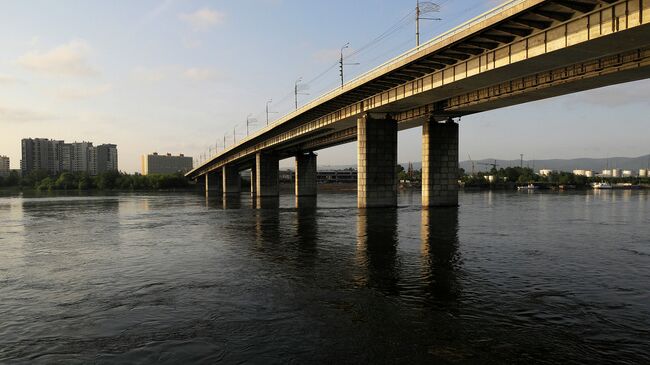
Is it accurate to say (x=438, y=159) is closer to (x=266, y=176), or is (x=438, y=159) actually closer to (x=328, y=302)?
(x=328, y=302)

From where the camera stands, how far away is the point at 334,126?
76.1 m

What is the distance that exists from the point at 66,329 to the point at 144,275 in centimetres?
718

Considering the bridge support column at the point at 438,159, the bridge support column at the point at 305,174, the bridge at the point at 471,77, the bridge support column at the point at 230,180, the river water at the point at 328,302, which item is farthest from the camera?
the bridge support column at the point at 230,180

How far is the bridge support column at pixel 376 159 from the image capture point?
195 ft

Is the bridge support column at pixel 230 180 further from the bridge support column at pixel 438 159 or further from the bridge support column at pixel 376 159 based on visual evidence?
the bridge support column at pixel 438 159

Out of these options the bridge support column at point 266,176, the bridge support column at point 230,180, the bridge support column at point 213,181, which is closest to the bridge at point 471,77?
the bridge support column at point 266,176

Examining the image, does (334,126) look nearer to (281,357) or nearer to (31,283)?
(31,283)

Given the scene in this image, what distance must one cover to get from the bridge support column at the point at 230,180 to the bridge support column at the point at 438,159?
107171 mm

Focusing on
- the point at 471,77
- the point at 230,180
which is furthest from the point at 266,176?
the point at 471,77

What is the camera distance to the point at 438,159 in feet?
200

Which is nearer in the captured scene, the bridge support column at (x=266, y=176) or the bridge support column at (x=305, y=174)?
the bridge support column at (x=305, y=174)

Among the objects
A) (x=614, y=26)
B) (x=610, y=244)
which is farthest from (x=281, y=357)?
(x=614, y=26)

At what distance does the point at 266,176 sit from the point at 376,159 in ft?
202

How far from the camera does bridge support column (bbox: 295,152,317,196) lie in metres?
115
